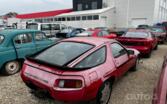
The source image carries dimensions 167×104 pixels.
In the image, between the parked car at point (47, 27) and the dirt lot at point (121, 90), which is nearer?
the dirt lot at point (121, 90)

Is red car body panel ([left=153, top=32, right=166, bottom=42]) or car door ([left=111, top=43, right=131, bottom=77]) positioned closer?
car door ([left=111, top=43, right=131, bottom=77])

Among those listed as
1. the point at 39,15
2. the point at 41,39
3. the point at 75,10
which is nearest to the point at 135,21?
the point at 75,10

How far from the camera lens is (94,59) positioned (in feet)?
12.4

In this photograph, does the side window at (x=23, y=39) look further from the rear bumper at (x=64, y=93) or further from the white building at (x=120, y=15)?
the white building at (x=120, y=15)

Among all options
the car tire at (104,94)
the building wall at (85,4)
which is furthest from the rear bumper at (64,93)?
the building wall at (85,4)

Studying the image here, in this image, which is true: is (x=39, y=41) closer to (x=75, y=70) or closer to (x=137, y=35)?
(x=75, y=70)

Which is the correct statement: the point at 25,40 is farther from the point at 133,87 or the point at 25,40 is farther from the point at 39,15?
the point at 39,15

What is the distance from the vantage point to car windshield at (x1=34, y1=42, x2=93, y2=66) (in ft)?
11.9

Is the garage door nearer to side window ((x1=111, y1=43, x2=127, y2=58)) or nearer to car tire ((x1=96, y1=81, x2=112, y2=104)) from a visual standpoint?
side window ((x1=111, y1=43, x2=127, y2=58))

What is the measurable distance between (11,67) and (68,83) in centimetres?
371

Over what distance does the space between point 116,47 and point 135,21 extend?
29.9 meters

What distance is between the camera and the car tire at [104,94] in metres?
3.68

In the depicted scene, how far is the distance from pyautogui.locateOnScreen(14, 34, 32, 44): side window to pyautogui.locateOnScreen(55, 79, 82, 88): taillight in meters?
3.74

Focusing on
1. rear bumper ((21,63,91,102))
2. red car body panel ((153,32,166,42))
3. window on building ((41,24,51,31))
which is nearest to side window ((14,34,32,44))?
rear bumper ((21,63,91,102))
